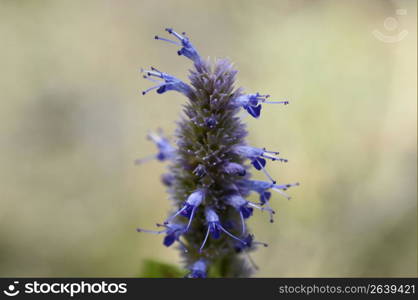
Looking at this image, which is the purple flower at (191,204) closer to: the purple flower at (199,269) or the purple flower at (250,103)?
the purple flower at (199,269)

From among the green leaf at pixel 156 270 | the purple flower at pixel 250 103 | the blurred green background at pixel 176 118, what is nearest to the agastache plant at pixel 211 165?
the purple flower at pixel 250 103

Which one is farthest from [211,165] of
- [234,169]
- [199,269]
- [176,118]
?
[176,118]

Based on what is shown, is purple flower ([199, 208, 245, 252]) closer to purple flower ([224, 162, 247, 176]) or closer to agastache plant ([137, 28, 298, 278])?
agastache plant ([137, 28, 298, 278])

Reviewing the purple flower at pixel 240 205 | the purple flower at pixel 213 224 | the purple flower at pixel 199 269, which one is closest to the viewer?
the purple flower at pixel 213 224

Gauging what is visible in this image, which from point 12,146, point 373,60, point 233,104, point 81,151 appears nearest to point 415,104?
point 373,60

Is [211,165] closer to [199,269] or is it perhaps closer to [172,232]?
[172,232]
